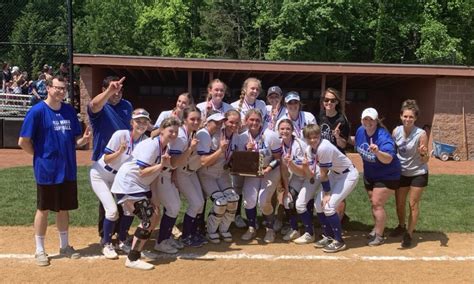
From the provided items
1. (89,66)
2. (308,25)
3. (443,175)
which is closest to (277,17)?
(308,25)

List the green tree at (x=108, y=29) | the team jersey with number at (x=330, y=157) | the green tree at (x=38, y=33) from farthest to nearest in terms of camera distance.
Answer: the green tree at (x=108, y=29) < the green tree at (x=38, y=33) < the team jersey with number at (x=330, y=157)

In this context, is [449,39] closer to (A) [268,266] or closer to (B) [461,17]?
(B) [461,17]

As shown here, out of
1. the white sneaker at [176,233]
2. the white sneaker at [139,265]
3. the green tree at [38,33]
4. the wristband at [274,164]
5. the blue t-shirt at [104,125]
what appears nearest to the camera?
the white sneaker at [139,265]

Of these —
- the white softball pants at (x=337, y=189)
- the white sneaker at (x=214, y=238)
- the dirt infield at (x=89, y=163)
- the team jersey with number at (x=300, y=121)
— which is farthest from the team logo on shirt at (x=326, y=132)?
the dirt infield at (x=89, y=163)

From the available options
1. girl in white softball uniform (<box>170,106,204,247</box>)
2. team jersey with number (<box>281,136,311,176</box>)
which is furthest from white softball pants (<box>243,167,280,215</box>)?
girl in white softball uniform (<box>170,106,204,247</box>)

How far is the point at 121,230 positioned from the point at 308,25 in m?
26.2

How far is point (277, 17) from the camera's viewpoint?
30031 millimetres

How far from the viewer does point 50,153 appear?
4.70 meters

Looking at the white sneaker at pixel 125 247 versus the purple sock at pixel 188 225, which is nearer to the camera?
the white sneaker at pixel 125 247

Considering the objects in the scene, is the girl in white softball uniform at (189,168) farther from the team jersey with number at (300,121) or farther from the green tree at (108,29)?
the green tree at (108,29)

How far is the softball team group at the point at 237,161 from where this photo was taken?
4.85m

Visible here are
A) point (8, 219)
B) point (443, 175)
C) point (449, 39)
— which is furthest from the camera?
point (449, 39)

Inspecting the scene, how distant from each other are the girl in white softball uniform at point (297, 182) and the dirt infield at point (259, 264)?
274mm

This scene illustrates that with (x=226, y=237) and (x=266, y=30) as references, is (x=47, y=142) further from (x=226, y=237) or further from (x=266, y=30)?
(x=266, y=30)
